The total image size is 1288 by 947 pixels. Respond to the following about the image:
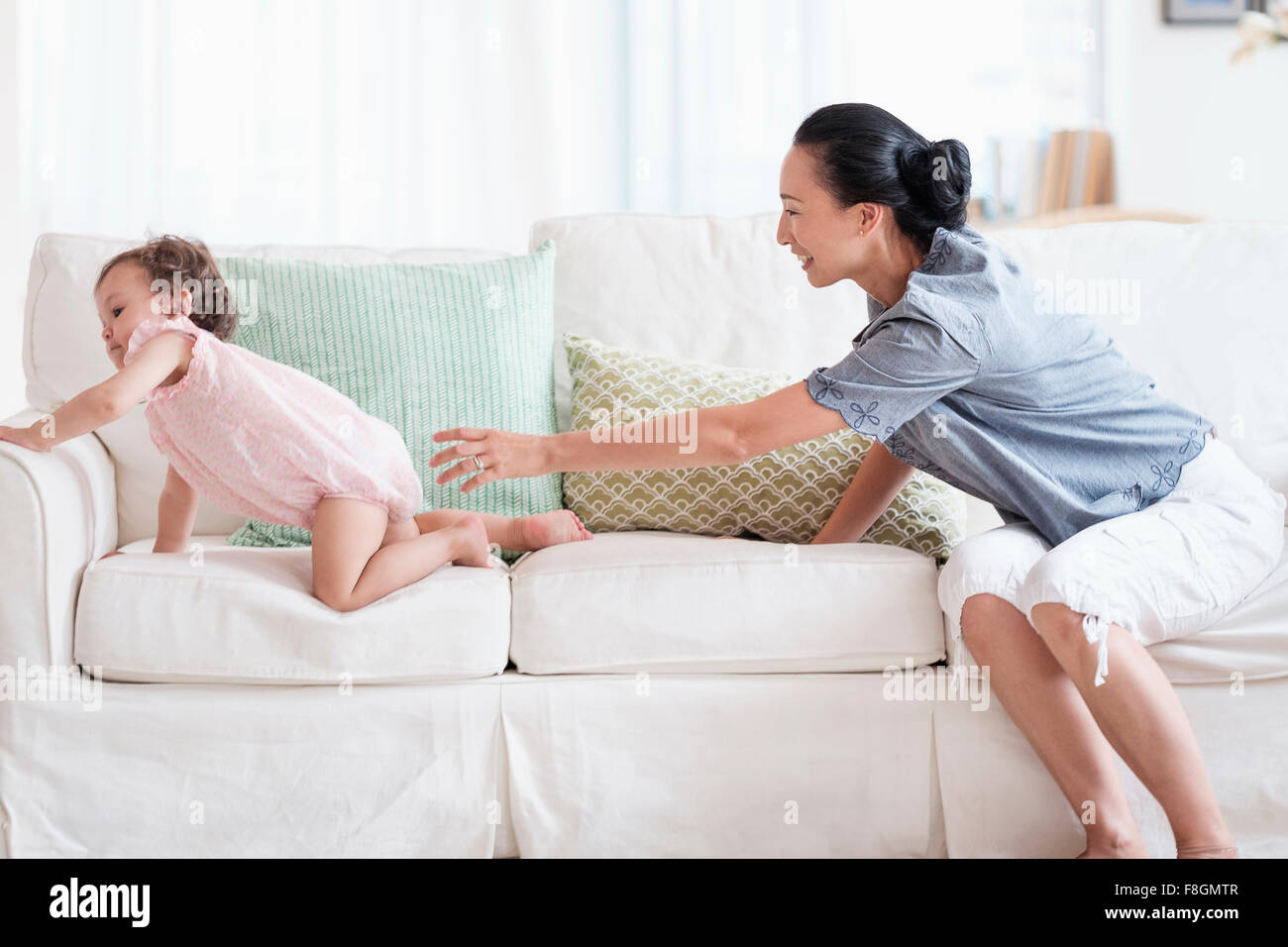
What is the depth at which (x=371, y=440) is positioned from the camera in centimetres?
172

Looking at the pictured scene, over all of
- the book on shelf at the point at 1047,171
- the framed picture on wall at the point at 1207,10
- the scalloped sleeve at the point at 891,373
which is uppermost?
the framed picture on wall at the point at 1207,10

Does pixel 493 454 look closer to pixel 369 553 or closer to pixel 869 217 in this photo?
pixel 369 553

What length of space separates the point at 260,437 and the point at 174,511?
0.26m

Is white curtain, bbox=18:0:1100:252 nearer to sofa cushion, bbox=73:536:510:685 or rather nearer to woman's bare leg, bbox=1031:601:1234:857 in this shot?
sofa cushion, bbox=73:536:510:685

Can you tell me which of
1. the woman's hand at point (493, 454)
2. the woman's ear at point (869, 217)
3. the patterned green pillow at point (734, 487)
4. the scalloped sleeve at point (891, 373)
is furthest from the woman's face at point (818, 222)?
the woman's hand at point (493, 454)

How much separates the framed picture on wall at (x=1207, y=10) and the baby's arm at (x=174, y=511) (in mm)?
3021

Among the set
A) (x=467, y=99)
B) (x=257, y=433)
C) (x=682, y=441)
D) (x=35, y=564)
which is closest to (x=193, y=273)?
(x=257, y=433)

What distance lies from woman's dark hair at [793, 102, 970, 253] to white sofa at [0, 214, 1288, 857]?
0.46m

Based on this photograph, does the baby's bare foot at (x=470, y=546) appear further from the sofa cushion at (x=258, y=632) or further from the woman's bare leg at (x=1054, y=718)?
the woman's bare leg at (x=1054, y=718)

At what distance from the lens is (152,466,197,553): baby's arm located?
181 centimetres

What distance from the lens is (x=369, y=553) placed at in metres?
1.61

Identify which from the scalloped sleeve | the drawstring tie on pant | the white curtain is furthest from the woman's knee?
the white curtain

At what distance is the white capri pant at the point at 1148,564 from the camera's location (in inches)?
53.7
